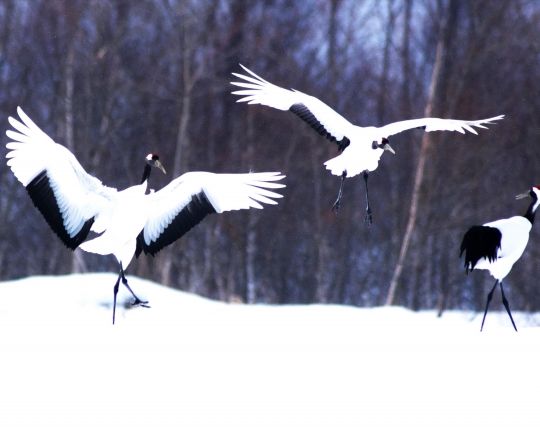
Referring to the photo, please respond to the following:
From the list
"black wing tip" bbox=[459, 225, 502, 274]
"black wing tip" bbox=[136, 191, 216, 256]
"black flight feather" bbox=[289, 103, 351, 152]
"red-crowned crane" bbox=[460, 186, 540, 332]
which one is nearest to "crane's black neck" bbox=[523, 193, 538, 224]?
"red-crowned crane" bbox=[460, 186, 540, 332]

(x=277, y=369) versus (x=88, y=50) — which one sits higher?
(x=88, y=50)

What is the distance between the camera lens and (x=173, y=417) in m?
6.21

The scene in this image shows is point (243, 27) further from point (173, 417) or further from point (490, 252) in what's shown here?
point (173, 417)

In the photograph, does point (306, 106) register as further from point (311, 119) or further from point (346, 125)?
point (346, 125)

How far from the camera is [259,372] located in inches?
290

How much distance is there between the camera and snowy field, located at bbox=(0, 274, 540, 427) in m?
6.30

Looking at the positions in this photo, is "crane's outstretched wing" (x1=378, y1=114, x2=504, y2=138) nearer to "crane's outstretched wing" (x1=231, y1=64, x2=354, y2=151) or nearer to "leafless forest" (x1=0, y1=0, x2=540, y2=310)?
"crane's outstretched wing" (x1=231, y1=64, x2=354, y2=151)

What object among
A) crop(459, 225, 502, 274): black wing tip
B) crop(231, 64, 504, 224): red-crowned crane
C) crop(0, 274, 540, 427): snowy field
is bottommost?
crop(0, 274, 540, 427): snowy field

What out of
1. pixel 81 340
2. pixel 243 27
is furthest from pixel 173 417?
pixel 243 27

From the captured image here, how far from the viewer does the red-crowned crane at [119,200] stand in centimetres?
Result: 907

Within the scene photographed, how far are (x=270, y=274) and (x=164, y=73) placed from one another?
4.21 m

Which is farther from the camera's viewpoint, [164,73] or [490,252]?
[164,73]

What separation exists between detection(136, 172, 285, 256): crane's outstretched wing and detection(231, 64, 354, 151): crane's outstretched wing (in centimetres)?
91

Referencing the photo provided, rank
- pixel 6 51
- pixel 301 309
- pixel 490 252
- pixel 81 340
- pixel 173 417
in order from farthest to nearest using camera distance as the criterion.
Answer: pixel 6 51
pixel 301 309
pixel 490 252
pixel 81 340
pixel 173 417
